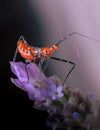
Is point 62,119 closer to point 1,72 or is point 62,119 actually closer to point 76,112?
point 76,112

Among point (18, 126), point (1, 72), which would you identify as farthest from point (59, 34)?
point (18, 126)

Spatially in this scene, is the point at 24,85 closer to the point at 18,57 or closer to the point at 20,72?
the point at 20,72

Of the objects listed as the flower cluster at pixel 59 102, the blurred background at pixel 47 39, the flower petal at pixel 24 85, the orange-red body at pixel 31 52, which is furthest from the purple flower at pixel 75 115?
the blurred background at pixel 47 39

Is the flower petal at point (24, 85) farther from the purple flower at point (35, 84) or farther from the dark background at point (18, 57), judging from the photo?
the dark background at point (18, 57)

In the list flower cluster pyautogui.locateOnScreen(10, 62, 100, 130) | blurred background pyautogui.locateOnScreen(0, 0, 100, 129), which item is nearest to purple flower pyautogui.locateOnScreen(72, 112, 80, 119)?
flower cluster pyautogui.locateOnScreen(10, 62, 100, 130)

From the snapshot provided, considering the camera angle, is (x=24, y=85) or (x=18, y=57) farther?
(x=18, y=57)

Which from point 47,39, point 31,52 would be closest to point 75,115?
point 31,52

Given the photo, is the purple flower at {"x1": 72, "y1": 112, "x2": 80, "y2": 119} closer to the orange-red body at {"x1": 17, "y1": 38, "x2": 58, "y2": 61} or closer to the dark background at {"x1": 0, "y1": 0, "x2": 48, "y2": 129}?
the orange-red body at {"x1": 17, "y1": 38, "x2": 58, "y2": 61}

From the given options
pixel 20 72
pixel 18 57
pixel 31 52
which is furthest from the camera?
pixel 18 57
